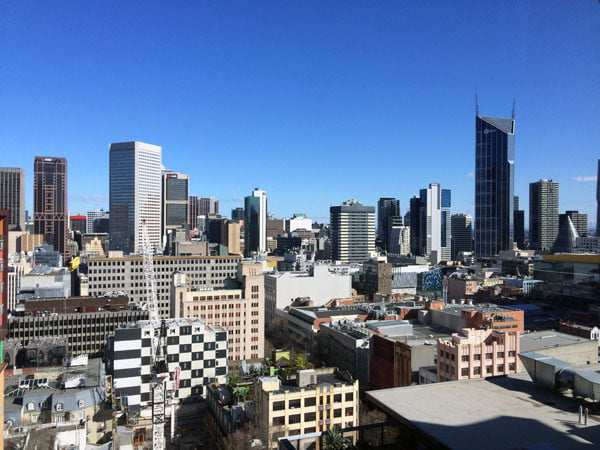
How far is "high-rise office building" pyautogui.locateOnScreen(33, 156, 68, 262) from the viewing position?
4067 inches

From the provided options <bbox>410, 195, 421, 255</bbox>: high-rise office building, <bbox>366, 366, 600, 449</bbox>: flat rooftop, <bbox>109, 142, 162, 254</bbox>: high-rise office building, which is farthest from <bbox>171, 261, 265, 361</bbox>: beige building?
<bbox>410, 195, 421, 255</bbox>: high-rise office building

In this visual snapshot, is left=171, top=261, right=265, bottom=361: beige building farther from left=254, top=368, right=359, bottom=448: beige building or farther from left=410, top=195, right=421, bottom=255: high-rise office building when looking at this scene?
left=410, top=195, right=421, bottom=255: high-rise office building

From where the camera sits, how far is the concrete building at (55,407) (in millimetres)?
15898

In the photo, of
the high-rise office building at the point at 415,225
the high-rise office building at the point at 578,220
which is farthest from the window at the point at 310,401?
the high-rise office building at the point at 415,225

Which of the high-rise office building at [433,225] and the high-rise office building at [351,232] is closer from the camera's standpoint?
the high-rise office building at [351,232]

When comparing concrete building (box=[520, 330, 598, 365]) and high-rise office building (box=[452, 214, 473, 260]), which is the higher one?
high-rise office building (box=[452, 214, 473, 260])

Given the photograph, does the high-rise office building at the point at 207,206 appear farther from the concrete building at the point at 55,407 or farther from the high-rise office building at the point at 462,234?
the concrete building at the point at 55,407

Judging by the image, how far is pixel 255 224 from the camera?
12638 cm

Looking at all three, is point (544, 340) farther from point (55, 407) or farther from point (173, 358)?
point (55, 407)

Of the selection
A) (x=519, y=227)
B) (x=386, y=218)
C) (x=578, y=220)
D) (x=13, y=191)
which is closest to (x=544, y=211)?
→ (x=519, y=227)

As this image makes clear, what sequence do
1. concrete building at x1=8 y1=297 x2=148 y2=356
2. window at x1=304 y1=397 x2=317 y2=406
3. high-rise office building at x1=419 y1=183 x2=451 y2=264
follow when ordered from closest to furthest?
window at x1=304 y1=397 x2=317 y2=406 → concrete building at x1=8 y1=297 x2=148 y2=356 → high-rise office building at x1=419 y1=183 x2=451 y2=264

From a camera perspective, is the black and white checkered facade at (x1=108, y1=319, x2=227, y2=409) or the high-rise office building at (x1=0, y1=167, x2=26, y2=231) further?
the high-rise office building at (x1=0, y1=167, x2=26, y2=231)

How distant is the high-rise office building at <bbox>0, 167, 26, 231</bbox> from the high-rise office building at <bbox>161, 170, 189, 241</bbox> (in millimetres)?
28400

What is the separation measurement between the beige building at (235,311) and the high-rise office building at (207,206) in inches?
5879
